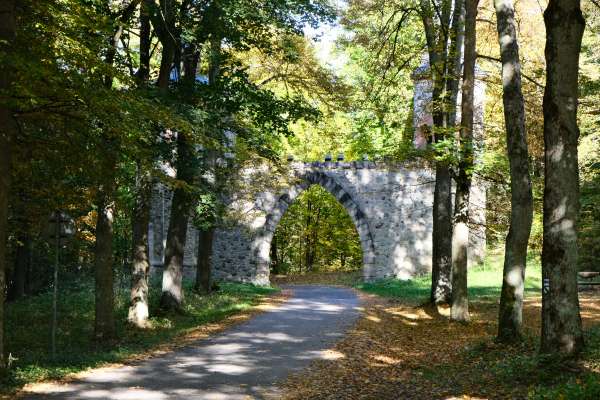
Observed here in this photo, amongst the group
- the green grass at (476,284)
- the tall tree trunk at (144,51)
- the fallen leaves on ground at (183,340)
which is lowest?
the fallen leaves on ground at (183,340)

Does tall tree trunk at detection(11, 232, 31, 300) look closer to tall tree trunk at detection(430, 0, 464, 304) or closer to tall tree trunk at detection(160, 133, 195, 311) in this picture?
tall tree trunk at detection(160, 133, 195, 311)

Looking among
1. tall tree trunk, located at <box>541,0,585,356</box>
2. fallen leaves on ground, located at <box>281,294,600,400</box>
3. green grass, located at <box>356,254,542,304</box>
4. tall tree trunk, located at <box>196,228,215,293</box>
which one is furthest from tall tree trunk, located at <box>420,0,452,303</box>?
tall tree trunk, located at <box>541,0,585,356</box>

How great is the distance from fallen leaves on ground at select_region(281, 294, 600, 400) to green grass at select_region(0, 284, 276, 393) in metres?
2.96

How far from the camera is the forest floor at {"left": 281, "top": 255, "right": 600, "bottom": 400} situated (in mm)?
5867

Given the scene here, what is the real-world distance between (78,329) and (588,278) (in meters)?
15.2

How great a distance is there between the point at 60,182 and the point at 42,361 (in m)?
3.23

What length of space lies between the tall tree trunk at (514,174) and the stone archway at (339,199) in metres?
16.2

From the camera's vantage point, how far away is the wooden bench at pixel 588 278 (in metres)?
17.5

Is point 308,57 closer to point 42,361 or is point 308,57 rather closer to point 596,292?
point 596,292

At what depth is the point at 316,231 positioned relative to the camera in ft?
114

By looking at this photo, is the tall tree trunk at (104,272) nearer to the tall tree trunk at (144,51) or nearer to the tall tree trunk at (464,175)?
the tall tree trunk at (144,51)

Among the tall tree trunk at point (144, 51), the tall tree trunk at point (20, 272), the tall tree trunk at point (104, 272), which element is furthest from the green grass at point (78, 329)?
the tall tree trunk at point (144, 51)

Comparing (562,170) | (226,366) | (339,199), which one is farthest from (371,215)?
(562,170)

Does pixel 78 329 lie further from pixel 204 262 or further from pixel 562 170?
pixel 562 170
